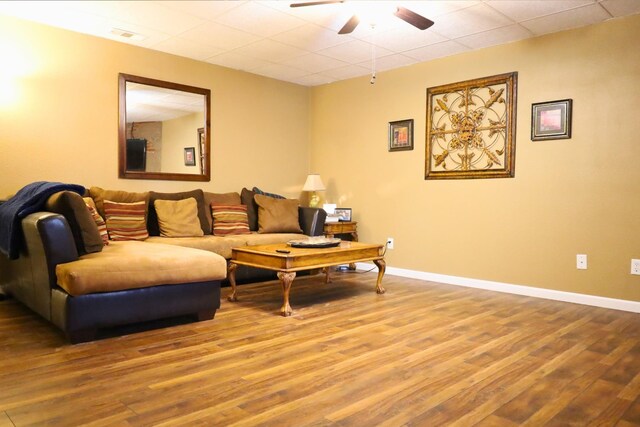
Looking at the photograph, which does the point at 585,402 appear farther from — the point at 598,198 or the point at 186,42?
the point at 186,42

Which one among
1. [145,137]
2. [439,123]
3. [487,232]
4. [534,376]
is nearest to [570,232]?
[487,232]

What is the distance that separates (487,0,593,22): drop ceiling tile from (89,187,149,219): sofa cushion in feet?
11.4

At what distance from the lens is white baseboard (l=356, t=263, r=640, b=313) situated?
3773 millimetres

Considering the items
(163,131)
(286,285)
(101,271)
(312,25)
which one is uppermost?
(312,25)

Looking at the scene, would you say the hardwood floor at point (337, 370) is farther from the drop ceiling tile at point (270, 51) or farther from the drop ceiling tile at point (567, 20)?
the drop ceiling tile at point (270, 51)

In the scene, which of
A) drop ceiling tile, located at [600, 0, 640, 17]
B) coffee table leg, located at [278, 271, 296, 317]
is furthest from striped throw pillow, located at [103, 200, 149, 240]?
drop ceiling tile, located at [600, 0, 640, 17]

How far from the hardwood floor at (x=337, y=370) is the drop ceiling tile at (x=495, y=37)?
2.43m

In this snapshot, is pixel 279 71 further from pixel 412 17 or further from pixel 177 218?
pixel 412 17

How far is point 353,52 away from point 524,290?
289 cm

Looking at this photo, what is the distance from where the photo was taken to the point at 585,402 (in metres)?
2.00

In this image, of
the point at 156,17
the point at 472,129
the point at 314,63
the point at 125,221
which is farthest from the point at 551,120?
the point at 125,221

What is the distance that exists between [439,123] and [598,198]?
173 cm

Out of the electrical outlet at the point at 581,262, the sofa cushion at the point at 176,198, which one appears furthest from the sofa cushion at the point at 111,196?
the electrical outlet at the point at 581,262

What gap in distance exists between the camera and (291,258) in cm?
339
